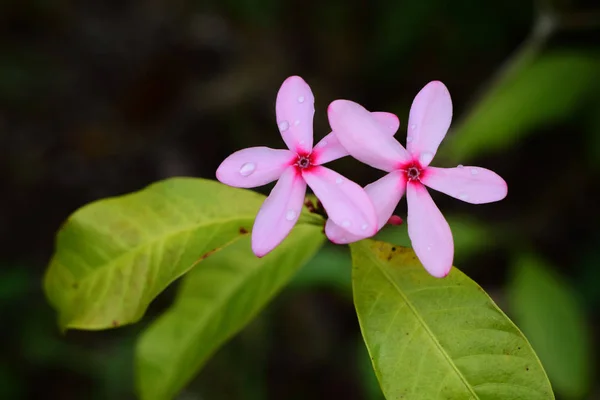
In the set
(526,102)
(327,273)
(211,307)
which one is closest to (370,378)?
(327,273)

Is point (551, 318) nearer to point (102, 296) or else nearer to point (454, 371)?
point (454, 371)

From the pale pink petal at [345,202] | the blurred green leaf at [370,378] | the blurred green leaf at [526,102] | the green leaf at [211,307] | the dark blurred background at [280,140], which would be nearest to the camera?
the pale pink petal at [345,202]

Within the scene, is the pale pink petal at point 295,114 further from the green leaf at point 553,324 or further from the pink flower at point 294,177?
the green leaf at point 553,324

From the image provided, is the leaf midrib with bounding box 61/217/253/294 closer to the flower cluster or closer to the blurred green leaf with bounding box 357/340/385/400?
the flower cluster

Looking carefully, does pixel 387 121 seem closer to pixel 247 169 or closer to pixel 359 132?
pixel 359 132

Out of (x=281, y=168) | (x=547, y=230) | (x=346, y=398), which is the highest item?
(x=547, y=230)

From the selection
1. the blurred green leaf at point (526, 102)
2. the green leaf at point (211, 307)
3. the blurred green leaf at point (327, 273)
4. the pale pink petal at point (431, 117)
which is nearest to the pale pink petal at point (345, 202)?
the pale pink petal at point (431, 117)

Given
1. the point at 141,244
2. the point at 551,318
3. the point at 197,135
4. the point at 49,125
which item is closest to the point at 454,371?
the point at 141,244
